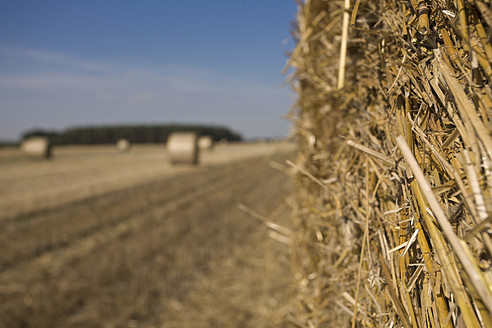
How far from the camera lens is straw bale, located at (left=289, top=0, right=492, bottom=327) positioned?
36.2 inches

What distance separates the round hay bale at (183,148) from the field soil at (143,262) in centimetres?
876

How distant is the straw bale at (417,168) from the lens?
Result: 92cm

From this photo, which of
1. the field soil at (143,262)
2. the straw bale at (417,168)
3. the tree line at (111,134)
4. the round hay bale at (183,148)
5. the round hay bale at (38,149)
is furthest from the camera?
the tree line at (111,134)

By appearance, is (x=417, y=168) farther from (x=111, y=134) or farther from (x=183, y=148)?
(x=111, y=134)

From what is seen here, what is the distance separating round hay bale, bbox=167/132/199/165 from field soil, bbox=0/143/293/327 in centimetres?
876

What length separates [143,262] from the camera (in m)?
5.84

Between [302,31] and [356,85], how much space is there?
4.36ft

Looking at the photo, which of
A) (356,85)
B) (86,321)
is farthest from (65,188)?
(356,85)

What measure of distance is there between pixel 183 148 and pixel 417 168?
19.3 metres

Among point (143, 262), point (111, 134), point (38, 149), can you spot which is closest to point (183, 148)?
point (38, 149)

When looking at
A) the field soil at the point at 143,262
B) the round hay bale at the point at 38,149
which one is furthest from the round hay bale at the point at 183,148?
the round hay bale at the point at 38,149

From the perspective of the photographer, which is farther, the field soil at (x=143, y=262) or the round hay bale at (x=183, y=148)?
the round hay bale at (x=183, y=148)

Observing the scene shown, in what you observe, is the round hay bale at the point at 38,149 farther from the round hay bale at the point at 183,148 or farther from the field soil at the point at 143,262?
the field soil at the point at 143,262

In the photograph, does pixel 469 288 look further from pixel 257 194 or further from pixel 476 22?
pixel 257 194
